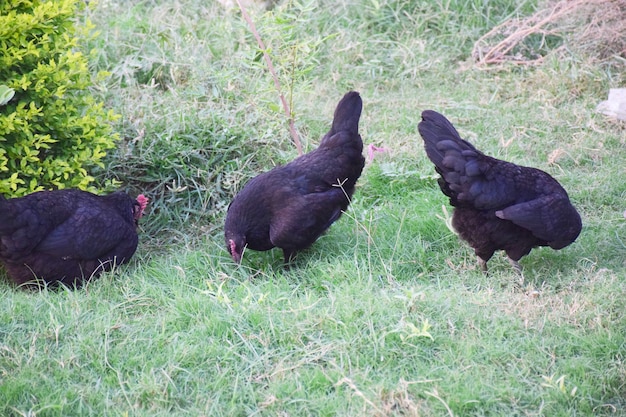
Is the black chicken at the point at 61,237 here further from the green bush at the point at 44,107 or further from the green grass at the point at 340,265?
the green bush at the point at 44,107

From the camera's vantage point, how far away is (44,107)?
220 inches

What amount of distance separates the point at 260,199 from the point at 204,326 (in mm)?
1289

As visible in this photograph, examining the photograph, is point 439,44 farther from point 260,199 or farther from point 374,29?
point 260,199

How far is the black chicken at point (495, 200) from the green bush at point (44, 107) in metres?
2.53

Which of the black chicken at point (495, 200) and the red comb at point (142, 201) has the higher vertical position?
the black chicken at point (495, 200)

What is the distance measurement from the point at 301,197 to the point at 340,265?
0.59 m

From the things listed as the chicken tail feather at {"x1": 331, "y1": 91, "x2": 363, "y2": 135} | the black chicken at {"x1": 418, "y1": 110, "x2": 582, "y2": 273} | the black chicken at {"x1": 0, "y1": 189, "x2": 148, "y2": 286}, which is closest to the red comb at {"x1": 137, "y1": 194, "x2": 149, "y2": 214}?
the black chicken at {"x1": 0, "y1": 189, "x2": 148, "y2": 286}

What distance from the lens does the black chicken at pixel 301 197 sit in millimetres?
5363

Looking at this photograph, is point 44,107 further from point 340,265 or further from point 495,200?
point 495,200

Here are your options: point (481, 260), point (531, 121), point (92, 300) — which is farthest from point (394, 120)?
point (92, 300)

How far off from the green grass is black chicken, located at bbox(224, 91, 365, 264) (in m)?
0.24

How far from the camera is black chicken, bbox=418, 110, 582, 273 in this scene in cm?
507

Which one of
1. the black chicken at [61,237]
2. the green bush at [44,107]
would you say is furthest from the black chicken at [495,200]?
the green bush at [44,107]

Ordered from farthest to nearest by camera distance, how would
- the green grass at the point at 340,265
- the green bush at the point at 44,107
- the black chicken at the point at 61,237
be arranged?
the green bush at the point at 44,107, the black chicken at the point at 61,237, the green grass at the point at 340,265
